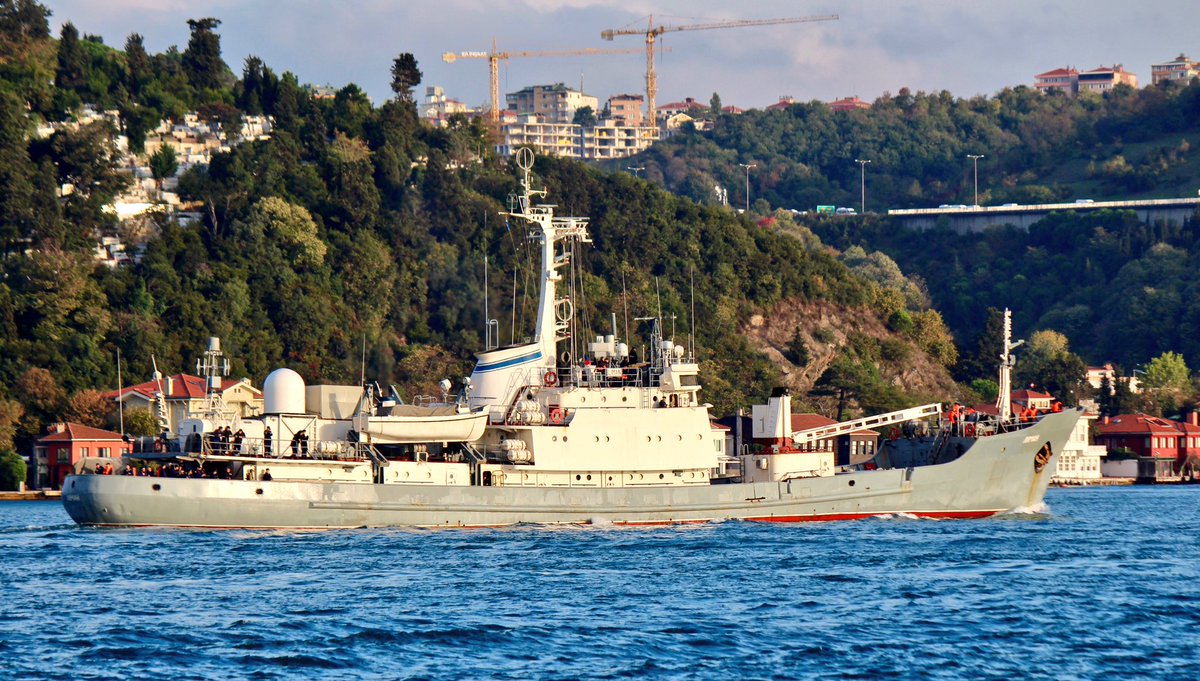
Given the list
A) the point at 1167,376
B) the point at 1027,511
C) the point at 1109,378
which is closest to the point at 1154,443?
the point at 1109,378

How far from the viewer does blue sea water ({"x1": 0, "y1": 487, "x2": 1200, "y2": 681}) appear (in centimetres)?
2641

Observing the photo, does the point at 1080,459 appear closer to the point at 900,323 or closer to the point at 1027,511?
the point at 900,323

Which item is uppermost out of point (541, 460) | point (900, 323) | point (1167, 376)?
point (900, 323)

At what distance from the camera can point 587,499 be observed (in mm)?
45281

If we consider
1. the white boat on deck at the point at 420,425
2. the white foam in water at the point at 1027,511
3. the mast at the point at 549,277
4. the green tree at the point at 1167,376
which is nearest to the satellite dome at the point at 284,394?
the white boat on deck at the point at 420,425

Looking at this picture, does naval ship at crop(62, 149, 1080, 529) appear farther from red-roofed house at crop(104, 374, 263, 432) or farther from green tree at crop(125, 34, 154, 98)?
green tree at crop(125, 34, 154, 98)

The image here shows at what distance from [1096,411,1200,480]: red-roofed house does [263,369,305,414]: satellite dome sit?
71.3 meters

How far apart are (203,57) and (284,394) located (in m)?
82.6

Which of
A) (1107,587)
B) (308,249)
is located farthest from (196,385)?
(1107,587)

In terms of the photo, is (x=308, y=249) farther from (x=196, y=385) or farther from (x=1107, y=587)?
(x=1107, y=587)

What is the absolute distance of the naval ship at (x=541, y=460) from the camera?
4338 cm

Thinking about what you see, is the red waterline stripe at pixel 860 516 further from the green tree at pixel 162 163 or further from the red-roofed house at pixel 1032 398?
the green tree at pixel 162 163

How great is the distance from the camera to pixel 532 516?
147ft

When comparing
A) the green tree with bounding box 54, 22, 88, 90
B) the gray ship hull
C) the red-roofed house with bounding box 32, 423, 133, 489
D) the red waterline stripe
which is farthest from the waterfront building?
the green tree with bounding box 54, 22, 88, 90
